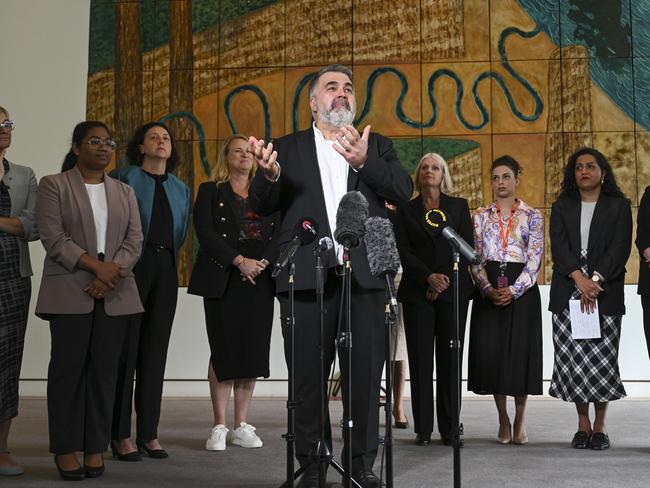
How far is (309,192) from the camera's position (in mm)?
3529

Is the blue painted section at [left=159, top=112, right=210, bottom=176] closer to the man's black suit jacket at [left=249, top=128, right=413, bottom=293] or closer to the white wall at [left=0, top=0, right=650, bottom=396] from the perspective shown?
the white wall at [left=0, top=0, right=650, bottom=396]

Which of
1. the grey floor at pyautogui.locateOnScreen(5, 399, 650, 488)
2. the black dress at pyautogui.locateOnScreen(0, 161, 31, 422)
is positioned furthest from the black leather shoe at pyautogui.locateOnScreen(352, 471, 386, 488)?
the black dress at pyautogui.locateOnScreen(0, 161, 31, 422)

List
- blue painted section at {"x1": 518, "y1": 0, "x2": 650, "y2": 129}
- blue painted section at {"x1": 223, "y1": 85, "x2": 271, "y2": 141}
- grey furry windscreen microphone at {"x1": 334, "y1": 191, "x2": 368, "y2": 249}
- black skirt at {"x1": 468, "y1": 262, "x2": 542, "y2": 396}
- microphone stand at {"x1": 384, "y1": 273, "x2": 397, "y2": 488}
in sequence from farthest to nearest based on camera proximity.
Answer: blue painted section at {"x1": 223, "y1": 85, "x2": 271, "y2": 141}
blue painted section at {"x1": 518, "y1": 0, "x2": 650, "y2": 129}
black skirt at {"x1": 468, "y1": 262, "x2": 542, "y2": 396}
grey furry windscreen microphone at {"x1": 334, "y1": 191, "x2": 368, "y2": 249}
microphone stand at {"x1": 384, "y1": 273, "x2": 397, "y2": 488}

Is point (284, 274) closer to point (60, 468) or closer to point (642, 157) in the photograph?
point (60, 468)

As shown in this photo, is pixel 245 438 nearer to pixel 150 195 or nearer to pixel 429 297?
pixel 429 297

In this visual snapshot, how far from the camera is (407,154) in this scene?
324 inches

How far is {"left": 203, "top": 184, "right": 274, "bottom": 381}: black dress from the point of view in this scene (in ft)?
16.1

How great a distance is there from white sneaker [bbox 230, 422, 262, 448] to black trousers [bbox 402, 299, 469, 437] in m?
0.93

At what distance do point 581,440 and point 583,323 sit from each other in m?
0.66

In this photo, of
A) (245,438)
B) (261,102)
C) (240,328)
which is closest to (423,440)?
(245,438)

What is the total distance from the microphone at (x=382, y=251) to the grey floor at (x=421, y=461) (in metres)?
1.28

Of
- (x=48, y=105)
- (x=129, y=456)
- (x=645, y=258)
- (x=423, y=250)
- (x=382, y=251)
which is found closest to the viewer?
(x=382, y=251)

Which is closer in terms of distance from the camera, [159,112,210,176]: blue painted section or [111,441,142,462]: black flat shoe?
[111,441,142,462]: black flat shoe

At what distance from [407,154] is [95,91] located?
3104 millimetres
